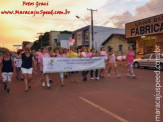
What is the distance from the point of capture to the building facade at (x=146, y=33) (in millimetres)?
20109

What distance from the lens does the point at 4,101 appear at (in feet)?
20.0

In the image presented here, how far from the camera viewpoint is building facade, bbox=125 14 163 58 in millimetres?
20109

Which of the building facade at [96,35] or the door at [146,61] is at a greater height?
the building facade at [96,35]

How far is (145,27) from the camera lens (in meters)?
21.5

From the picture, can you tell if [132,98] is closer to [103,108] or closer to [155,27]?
[103,108]

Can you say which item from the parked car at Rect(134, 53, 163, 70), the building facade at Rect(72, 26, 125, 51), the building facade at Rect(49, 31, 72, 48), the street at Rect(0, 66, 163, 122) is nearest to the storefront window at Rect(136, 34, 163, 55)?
the parked car at Rect(134, 53, 163, 70)

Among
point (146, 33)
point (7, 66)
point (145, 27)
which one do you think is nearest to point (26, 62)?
point (7, 66)

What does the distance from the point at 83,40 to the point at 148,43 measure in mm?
19799

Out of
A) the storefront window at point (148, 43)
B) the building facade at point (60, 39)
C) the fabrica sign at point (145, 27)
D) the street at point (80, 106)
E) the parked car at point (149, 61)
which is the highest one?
the building facade at point (60, 39)

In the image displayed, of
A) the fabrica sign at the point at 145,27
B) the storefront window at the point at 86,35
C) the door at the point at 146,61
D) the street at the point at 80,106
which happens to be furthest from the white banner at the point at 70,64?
the storefront window at the point at 86,35

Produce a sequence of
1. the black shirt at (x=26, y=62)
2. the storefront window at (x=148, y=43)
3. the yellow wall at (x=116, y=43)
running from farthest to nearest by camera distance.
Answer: the yellow wall at (x=116, y=43) < the storefront window at (x=148, y=43) < the black shirt at (x=26, y=62)

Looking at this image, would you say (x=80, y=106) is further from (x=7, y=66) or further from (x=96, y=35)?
(x=96, y=35)

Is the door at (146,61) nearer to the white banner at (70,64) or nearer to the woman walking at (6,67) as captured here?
the white banner at (70,64)

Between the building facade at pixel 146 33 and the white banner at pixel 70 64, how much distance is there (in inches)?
500
